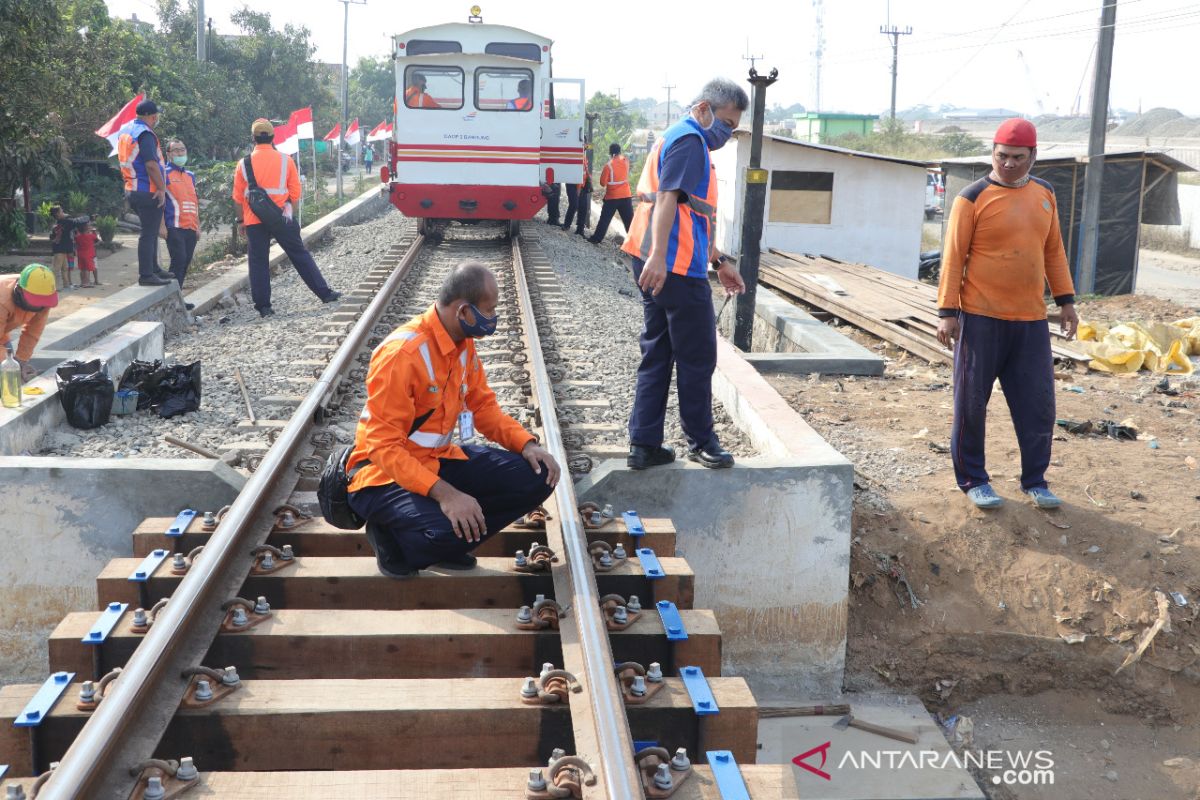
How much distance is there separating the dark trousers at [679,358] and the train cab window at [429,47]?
41.9 ft

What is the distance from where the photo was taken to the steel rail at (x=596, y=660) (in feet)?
9.46

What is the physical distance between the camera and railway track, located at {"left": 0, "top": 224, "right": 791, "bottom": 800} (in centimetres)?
297

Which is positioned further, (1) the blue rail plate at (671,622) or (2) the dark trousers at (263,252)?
(2) the dark trousers at (263,252)

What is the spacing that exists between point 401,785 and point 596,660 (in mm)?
740

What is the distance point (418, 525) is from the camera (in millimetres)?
4059

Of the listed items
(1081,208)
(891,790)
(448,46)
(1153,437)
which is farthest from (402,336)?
(1081,208)

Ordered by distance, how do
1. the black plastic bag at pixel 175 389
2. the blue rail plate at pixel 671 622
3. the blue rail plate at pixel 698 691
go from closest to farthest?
the blue rail plate at pixel 698 691, the blue rail plate at pixel 671 622, the black plastic bag at pixel 175 389

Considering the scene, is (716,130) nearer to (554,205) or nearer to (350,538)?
(350,538)

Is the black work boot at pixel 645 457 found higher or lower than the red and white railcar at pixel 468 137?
lower

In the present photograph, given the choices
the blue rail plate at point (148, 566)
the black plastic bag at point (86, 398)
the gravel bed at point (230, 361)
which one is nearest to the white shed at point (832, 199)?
the gravel bed at point (230, 361)

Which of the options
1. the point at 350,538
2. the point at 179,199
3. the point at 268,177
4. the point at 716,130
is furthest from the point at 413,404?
the point at 179,199

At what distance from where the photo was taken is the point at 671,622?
393 cm

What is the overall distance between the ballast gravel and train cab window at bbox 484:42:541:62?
3.22m

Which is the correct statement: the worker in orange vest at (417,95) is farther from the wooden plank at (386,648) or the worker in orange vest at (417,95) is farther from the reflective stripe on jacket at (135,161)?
the wooden plank at (386,648)
